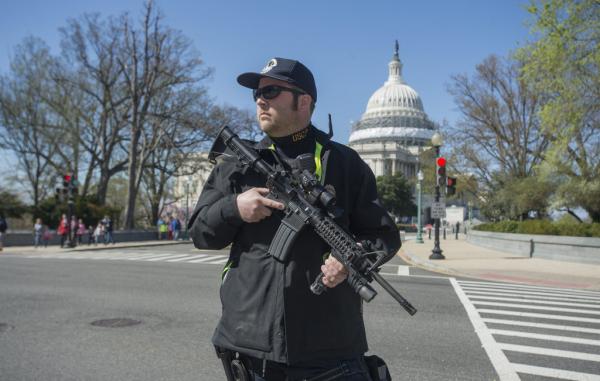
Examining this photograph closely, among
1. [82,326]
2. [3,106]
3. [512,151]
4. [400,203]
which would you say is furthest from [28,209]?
[400,203]

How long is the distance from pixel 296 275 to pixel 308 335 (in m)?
0.29

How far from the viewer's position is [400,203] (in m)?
90.7

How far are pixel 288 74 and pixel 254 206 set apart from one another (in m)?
0.75

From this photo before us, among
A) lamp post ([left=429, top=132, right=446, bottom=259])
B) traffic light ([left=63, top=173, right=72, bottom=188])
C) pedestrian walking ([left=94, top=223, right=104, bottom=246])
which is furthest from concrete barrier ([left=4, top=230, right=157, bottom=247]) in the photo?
lamp post ([left=429, top=132, right=446, bottom=259])

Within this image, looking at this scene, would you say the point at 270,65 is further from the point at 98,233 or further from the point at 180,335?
Result: the point at 98,233

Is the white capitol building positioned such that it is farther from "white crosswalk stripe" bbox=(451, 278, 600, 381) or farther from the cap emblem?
the cap emblem

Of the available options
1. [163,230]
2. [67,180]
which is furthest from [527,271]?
[163,230]

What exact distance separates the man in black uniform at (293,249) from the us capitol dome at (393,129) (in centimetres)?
11720

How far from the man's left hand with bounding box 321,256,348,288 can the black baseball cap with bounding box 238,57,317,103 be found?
960mm

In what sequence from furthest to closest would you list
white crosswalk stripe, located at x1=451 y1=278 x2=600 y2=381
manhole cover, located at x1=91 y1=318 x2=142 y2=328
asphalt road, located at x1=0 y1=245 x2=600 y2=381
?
manhole cover, located at x1=91 y1=318 x2=142 y2=328 < white crosswalk stripe, located at x1=451 y1=278 x2=600 y2=381 < asphalt road, located at x1=0 y1=245 x2=600 y2=381

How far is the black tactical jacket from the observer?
2445mm

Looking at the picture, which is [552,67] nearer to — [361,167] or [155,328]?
[155,328]

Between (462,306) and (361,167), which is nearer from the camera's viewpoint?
(361,167)

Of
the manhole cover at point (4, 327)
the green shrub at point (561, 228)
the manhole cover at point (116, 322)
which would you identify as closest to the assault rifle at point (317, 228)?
the manhole cover at point (116, 322)
